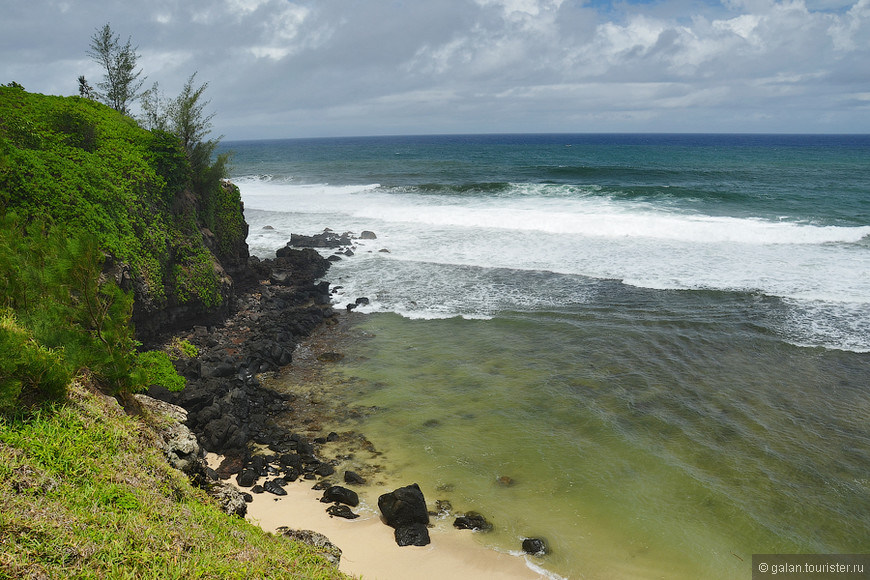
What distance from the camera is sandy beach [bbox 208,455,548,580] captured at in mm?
8719

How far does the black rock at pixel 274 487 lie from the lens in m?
10.7

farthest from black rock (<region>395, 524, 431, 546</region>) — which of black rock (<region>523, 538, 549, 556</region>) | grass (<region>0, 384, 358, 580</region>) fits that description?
grass (<region>0, 384, 358, 580</region>)

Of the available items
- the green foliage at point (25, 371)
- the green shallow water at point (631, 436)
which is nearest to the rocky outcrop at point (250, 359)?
the green shallow water at point (631, 436)

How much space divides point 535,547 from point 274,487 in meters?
5.17

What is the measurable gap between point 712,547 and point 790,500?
2460 mm

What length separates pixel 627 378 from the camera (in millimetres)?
15562

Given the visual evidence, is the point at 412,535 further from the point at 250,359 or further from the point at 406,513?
the point at 250,359

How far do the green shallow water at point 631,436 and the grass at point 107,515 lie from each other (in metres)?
4.80

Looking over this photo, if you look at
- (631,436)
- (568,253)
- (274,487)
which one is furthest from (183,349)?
(568,253)

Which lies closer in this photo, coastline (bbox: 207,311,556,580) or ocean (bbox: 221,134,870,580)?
coastline (bbox: 207,311,556,580)

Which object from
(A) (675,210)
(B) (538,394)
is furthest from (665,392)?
(A) (675,210)

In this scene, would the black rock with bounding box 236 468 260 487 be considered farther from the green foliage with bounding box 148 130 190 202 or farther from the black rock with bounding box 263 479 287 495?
the green foliage with bounding box 148 130 190 202

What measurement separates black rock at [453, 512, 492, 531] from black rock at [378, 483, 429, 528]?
1.93 ft

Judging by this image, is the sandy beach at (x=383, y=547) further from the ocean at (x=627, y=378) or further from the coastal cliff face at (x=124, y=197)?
the coastal cliff face at (x=124, y=197)
